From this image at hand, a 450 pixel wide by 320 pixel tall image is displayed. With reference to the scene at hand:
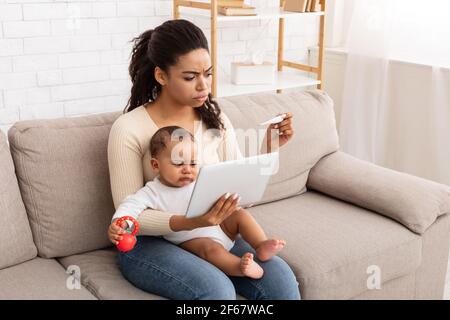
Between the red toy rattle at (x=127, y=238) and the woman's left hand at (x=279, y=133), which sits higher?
the woman's left hand at (x=279, y=133)

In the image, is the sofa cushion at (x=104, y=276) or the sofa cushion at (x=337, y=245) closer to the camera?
the sofa cushion at (x=104, y=276)

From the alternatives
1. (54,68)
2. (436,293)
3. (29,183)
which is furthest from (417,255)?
(54,68)

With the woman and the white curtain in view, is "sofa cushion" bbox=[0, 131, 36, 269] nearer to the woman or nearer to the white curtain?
the woman

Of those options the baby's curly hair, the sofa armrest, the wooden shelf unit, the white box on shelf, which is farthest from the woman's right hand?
the white box on shelf

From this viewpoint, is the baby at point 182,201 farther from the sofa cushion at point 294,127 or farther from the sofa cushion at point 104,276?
the sofa cushion at point 294,127

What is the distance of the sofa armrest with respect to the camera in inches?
83.4

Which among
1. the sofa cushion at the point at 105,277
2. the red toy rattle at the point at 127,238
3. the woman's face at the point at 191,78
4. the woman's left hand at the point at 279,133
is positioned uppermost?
the woman's face at the point at 191,78

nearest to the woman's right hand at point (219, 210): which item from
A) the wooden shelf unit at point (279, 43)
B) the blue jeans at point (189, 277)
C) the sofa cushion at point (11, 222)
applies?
the blue jeans at point (189, 277)

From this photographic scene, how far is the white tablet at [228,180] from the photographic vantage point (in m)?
1.53

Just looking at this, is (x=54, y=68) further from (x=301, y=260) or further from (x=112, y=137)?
(x=301, y=260)

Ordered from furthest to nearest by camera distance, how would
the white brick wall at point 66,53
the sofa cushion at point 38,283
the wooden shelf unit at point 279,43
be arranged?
the wooden shelf unit at point 279,43 < the white brick wall at point 66,53 < the sofa cushion at point 38,283

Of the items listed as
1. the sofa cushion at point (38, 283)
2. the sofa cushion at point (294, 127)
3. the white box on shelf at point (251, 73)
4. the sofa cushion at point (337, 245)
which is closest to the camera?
the sofa cushion at point (38, 283)

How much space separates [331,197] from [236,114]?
1.61 feet

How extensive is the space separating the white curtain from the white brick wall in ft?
3.20
